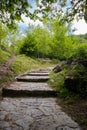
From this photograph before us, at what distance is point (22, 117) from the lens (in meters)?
5.07

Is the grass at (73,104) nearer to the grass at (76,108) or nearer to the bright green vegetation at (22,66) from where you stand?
the grass at (76,108)

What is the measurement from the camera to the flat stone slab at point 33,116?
Answer: 14.7ft

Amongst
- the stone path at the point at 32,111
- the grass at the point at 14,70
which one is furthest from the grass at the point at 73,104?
the grass at the point at 14,70

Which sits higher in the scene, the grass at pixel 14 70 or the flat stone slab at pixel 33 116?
the flat stone slab at pixel 33 116

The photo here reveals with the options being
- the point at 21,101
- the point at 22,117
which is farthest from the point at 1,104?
the point at 22,117

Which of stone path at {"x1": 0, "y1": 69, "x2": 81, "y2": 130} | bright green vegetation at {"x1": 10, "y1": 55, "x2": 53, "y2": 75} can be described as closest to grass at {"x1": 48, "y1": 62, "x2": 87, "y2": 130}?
stone path at {"x1": 0, "y1": 69, "x2": 81, "y2": 130}

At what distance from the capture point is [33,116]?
5188 millimetres

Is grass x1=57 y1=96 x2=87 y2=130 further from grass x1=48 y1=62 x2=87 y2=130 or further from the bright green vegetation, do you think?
the bright green vegetation

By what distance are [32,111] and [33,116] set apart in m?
0.46

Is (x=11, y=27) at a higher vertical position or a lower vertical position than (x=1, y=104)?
higher

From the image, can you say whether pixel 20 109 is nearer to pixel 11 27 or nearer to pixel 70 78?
pixel 70 78

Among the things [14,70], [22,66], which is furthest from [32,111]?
[22,66]

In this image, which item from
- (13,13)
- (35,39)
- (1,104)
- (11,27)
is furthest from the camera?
(35,39)

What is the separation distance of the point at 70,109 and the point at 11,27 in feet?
15.0
